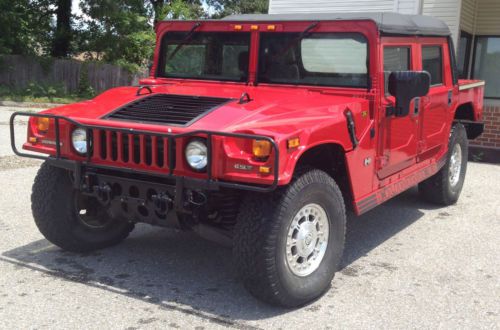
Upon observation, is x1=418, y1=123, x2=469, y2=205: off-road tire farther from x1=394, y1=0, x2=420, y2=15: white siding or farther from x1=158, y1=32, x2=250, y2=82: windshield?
x1=394, y1=0, x2=420, y2=15: white siding

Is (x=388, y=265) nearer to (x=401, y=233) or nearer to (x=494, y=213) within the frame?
(x=401, y=233)

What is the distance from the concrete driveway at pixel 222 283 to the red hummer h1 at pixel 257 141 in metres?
0.21

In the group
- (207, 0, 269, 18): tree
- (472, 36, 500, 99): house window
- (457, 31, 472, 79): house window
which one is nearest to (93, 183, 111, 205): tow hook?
(457, 31, 472, 79): house window

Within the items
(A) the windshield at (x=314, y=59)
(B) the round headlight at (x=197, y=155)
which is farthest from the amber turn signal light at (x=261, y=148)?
(A) the windshield at (x=314, y=59)

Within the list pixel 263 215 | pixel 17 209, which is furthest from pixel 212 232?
pixel 17 209

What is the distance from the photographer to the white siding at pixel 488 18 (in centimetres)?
1195

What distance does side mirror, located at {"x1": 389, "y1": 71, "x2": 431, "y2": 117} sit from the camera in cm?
434

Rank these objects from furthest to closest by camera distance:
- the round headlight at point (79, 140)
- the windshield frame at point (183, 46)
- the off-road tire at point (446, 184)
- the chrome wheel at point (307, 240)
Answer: the off-road tire at point (446, 184)
the windshield frame at point (183, 46)
the round headlight at point (79, 140)
the chrome wheel at point (307, 240)

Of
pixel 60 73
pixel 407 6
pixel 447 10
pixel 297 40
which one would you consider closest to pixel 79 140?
pixel 297 40

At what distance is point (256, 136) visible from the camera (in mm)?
3283

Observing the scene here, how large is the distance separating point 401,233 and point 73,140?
3.15 metres

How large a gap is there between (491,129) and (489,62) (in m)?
2.46

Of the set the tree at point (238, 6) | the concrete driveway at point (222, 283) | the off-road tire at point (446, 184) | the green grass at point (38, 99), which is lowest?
the green grass at point (38, 99)

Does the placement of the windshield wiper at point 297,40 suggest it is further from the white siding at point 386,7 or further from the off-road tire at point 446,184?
the white siding at point 386,7
